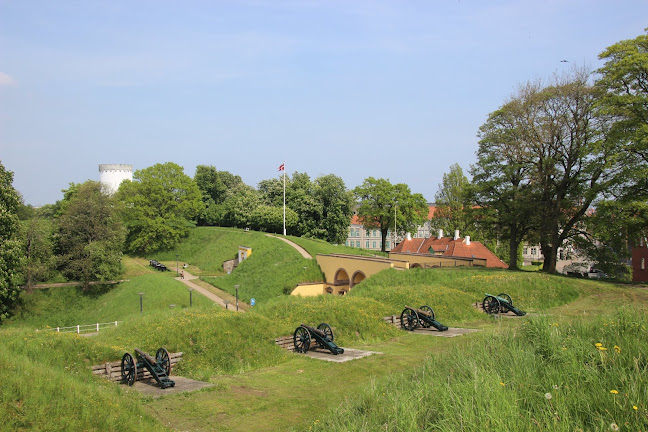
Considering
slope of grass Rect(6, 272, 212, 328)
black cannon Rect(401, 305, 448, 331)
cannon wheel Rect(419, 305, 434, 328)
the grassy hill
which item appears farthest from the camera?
slope of grass Rect(6, 272, 212, 328)

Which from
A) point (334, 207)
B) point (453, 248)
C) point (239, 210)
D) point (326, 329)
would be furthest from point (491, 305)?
point (239, 210)

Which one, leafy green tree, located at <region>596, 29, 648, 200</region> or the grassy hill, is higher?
leafy green tree, located at <region>596, 29, 648, 200</region>

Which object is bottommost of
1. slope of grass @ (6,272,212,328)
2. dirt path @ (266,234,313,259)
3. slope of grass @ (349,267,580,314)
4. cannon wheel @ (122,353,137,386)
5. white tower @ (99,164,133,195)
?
slope of grass @ (6,272,212,328)

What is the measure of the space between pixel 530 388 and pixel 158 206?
55.4 metres

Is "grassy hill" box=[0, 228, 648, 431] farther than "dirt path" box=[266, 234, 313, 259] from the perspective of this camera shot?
No

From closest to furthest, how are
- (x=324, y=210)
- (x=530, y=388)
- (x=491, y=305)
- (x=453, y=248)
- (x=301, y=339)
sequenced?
(x=530, y=388), (x=301, y=339), (x=491, y=305), (x=453, y=248), (x=324, y=210)

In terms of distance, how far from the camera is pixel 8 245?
92.3 feet

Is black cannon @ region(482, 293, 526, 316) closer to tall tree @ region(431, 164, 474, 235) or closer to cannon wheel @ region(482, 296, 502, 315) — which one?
cannon wheel @ region(482, 296, 502, 315)

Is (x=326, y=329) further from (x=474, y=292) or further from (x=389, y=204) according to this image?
(x=389, y=204)

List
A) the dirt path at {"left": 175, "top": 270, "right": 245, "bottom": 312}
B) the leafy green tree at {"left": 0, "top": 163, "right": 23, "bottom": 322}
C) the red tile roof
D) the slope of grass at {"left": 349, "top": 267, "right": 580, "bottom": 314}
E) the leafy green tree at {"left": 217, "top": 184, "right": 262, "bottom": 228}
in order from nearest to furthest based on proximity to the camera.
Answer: the slope of grass at {"left": 349, "top": 267, "right": 580, "bottom": 314}, the leafy green tree at {"left": 0, "top": 163, "right": 23, "bottom": 322}, the dirt path at {"left": 175, "top": 270, "right": 245, "bottom": 312}, the red tile roof, the leafy green tree at {"left": 217, "top": 184, "right": 262, "bottom": 228}

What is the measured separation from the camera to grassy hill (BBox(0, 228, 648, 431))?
5.48 meters

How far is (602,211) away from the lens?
79.5ft

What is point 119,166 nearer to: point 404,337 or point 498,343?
point 404,337

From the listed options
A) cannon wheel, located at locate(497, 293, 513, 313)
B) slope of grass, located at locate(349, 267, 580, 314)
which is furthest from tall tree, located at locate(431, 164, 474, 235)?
cannon wheel, located at locate(497, 293, 513, 313)
